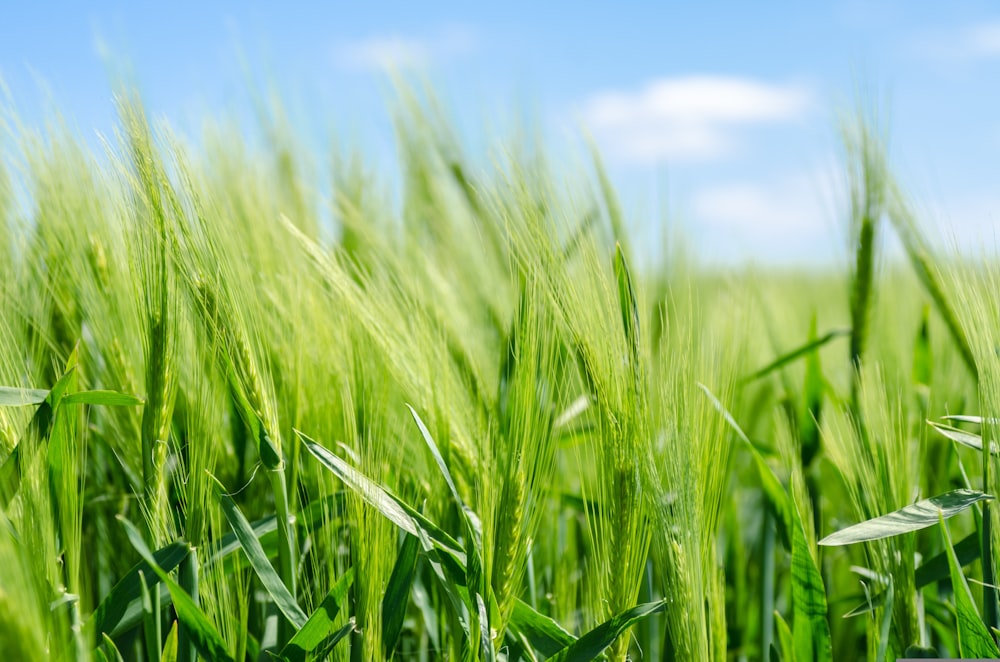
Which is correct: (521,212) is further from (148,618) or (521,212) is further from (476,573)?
(148,618)

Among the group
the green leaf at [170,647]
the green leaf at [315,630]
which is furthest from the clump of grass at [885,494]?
the green leaf at [170,647]

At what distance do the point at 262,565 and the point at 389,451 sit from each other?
16cm

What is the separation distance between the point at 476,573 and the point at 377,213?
916 millimetres

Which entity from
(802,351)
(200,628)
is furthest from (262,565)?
(802,351)

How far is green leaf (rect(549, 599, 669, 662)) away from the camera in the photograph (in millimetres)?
556

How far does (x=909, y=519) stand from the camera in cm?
61

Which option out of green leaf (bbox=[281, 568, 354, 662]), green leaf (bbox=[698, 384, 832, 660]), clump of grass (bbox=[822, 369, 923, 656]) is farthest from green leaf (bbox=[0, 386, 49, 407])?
clump of grass (bbox=[822, 369, 923, 656])

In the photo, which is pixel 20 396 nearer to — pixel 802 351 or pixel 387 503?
pixel 387 503

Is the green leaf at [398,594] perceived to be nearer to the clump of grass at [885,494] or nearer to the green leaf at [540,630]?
the green leaf at [540,630]

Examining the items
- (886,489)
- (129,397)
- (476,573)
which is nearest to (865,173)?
(886,489)

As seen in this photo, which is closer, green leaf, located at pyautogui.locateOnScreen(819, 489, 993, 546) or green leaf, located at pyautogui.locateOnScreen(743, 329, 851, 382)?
green leaf, located at pyautogui.locateOnScreen(819, 489, 993, 546)

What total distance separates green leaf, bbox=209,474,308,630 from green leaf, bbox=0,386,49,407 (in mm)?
166

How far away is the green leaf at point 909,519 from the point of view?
59 cm

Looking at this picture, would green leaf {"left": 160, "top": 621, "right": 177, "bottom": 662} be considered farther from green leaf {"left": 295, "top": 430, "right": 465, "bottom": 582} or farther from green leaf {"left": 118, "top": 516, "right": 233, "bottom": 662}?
green leaf {"left": 295, "top": 430, "right": 465, "bottom": 582}
